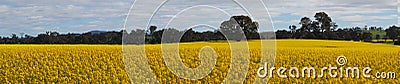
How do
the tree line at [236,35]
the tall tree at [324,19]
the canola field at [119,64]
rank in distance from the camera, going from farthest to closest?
the tall tree at [324,19], the tree line at [236,35], the canola field at [119,64]

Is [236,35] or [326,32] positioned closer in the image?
[236,35]

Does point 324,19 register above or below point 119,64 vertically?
above

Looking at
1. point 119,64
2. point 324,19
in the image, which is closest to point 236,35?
point 119,64

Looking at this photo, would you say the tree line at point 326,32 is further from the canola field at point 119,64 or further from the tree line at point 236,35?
the canola field at point 119,64

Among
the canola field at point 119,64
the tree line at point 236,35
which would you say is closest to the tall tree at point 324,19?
the tree line at point 236,35

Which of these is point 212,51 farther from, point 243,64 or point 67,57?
point 67,57

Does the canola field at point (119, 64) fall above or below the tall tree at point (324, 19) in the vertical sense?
below

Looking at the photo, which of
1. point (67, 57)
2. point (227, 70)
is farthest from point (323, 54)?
point (67, 57)

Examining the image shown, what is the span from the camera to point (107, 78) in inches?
548

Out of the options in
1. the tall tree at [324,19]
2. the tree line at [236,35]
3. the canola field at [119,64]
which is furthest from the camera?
the tall tree at [324,19]

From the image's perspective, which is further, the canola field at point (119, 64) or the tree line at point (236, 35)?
the tree line at point (236, 35)

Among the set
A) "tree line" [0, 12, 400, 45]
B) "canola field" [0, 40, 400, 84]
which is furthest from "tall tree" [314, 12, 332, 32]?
"canola field" [0, 40, 400, 84]

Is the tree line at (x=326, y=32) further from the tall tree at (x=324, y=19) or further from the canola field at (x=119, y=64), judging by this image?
the canola field at (x=119, y=64)

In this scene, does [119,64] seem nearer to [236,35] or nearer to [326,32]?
[236,35]
